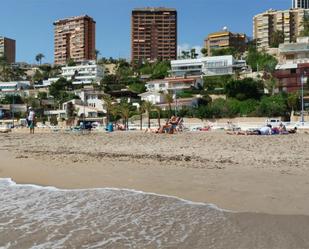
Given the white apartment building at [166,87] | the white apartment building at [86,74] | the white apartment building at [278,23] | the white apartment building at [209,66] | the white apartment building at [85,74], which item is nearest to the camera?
the white apartment building at [166,87]

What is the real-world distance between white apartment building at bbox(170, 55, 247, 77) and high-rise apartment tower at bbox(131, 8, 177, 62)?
A: 231 ft

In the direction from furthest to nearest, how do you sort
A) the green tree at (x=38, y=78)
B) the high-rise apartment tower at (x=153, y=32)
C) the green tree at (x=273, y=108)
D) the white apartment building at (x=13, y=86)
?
the high-rise apartment tower at (x=153, y=32)
the green tree at (x=38, y=78)
the white apartment building at (x=13, y=86)
the green tree at (x=273, y=108)

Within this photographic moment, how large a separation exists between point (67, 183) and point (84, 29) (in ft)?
620

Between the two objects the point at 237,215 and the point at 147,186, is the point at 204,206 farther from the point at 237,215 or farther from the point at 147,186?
the point at 147,186

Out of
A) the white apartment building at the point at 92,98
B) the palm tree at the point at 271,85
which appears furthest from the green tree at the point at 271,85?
the white apartment building at the point at 92,98

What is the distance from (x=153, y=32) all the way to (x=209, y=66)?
80659 millimetres

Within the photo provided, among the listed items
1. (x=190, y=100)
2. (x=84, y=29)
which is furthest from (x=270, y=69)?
(x=84, y=29)

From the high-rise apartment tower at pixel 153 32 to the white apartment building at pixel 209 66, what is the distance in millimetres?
70460

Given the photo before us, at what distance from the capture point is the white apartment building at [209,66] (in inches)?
3853

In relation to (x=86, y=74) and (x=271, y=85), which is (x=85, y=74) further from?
(x=271, y=85)

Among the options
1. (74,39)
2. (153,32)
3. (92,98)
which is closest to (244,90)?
(92,98)

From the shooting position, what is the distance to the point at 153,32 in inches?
6929

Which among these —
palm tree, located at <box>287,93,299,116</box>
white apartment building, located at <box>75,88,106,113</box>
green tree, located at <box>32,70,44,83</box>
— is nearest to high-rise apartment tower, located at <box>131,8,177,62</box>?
green tree, located at <box>32,70,44,83</box>

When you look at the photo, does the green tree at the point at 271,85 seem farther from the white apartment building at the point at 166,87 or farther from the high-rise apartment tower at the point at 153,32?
the high-rise apartment tower at the point at 153,32
